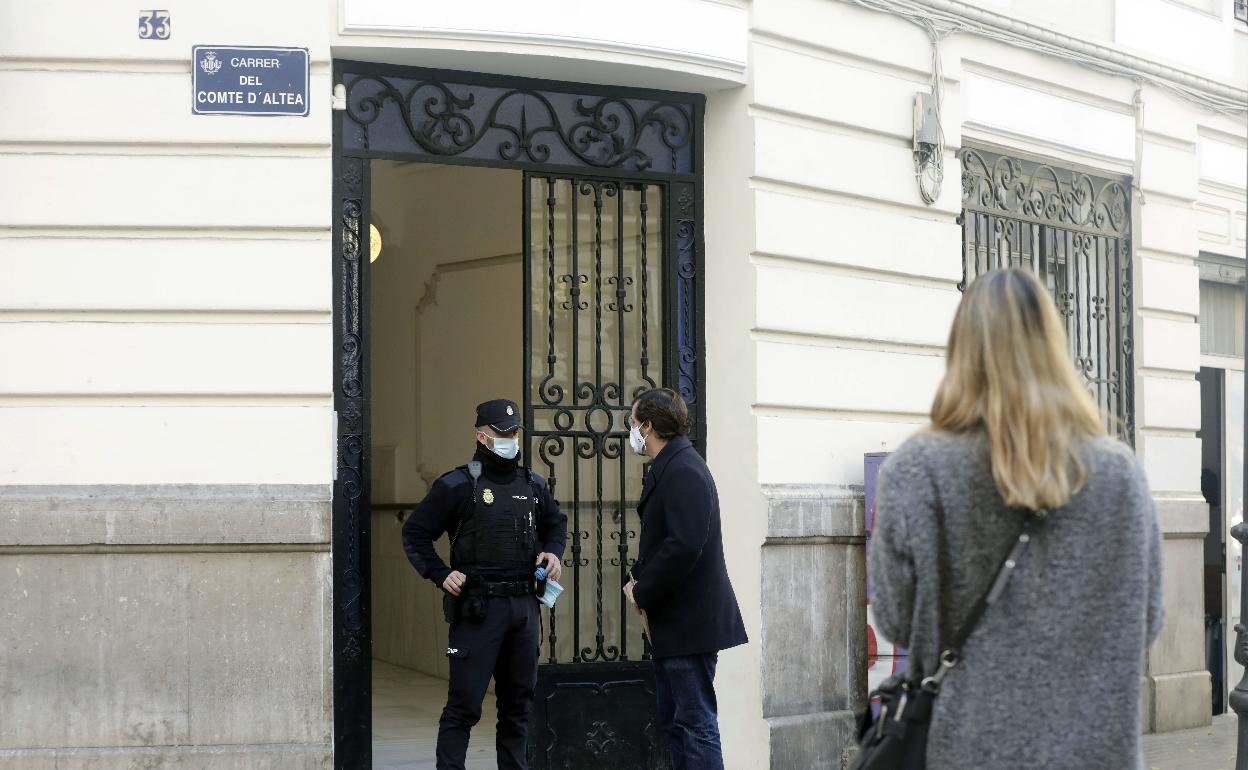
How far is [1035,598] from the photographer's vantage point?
3.30 metres

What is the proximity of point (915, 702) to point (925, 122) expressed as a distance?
22.5 feet

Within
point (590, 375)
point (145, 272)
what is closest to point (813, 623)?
point (590, 375)

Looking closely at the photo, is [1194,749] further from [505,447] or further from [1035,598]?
[1035,598]

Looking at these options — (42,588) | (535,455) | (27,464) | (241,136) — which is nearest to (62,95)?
(241,136)

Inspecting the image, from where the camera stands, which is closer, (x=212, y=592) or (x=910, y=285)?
(x=212, y=592)

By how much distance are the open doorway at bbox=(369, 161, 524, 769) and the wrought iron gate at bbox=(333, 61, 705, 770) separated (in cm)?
249

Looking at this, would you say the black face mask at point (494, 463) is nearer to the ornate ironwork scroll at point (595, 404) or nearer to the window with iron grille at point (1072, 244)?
the ornate ironwork scroll at point (595, 404)

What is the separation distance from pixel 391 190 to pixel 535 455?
18.0 ft

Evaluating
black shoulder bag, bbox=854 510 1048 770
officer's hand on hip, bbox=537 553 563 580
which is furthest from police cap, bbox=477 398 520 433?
black shoulder bag, bbox=854 510 1048 770

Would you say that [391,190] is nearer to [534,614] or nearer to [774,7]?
[774,7]

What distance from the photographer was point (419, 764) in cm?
932

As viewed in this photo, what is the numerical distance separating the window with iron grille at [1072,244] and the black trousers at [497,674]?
4252 millimetres

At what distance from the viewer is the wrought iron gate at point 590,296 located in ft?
28.7

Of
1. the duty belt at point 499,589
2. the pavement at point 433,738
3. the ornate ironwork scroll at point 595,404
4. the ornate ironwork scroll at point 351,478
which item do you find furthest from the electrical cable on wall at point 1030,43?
the pavement at point 433,738
